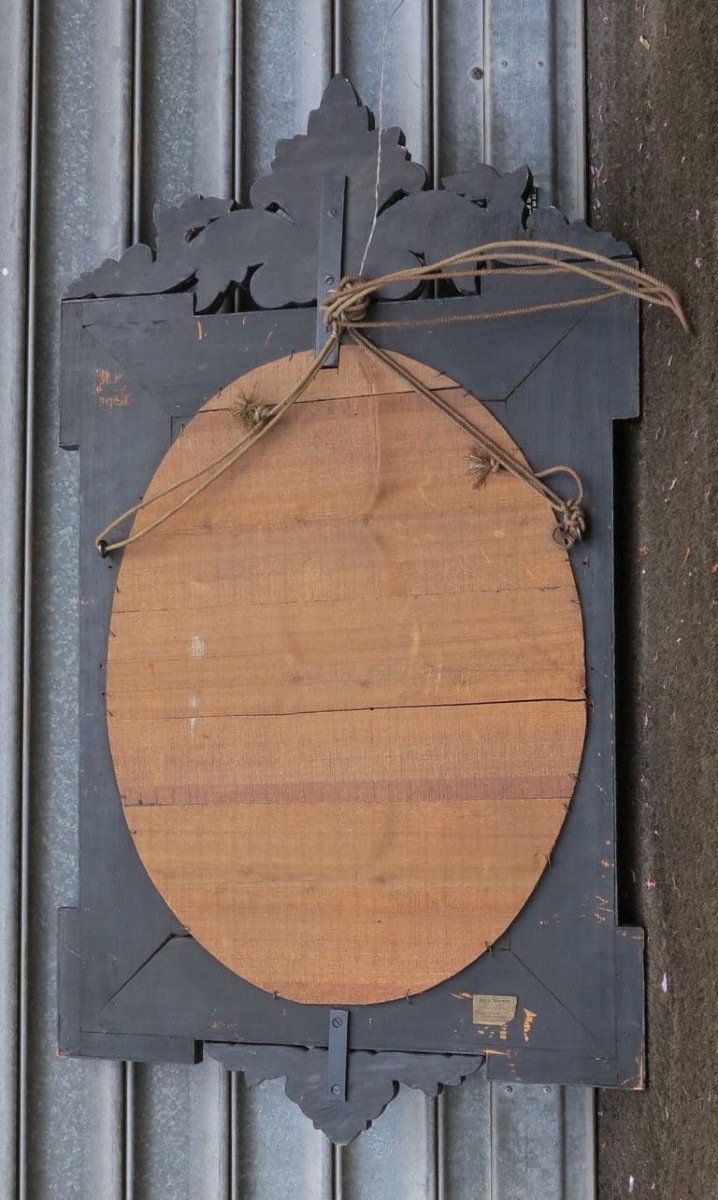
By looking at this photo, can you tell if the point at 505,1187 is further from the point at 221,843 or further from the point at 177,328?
the point at 177,328

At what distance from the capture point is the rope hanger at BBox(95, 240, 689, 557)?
1.26 m

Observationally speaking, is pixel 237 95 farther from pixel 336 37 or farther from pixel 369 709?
pixel 369 709

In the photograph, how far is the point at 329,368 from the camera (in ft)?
4.39

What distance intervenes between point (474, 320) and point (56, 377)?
570mm


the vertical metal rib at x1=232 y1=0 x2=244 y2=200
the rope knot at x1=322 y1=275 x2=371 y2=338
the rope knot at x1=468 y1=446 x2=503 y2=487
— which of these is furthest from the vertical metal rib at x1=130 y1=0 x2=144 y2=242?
the rope knot at x1=468 y1=446 x2=503 y2=487

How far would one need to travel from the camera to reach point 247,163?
1.52 meters

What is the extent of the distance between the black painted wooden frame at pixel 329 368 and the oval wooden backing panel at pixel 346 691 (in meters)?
0.03

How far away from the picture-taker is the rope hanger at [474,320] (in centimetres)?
126

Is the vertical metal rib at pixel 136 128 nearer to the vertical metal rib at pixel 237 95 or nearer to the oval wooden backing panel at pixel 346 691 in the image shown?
the vertical metal rib at pixel 237 95

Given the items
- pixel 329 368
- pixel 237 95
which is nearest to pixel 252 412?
pixel 329 368

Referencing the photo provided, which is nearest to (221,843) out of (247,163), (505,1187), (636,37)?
(505,1187)

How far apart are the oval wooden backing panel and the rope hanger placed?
0.02m

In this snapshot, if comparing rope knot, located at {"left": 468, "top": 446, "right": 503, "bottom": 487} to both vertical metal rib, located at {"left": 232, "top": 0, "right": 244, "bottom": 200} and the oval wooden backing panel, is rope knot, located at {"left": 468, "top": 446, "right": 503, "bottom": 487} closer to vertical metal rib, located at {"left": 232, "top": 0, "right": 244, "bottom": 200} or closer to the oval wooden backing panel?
the oval wooden backing panel

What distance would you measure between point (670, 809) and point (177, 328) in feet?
2.44
